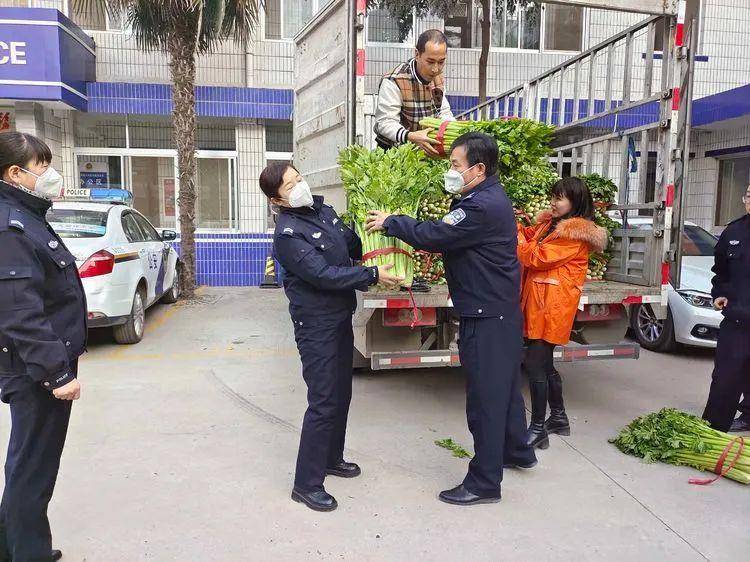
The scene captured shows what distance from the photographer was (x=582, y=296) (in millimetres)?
4520

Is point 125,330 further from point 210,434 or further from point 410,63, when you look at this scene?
point 410,63

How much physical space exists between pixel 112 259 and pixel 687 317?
20.4ft

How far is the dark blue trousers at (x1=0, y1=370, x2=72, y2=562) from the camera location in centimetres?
246

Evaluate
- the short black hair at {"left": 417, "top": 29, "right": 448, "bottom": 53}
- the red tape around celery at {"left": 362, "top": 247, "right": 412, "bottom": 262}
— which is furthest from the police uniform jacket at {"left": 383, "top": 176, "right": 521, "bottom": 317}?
the short black hair at {"left": 417, "top": 29, "right": 448, "bottom": 53}

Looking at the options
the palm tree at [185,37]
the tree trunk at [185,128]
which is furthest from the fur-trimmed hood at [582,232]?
the tree trunk at [185,128]

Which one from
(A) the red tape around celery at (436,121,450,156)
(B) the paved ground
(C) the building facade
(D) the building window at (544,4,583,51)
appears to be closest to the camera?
(B) the paved ground

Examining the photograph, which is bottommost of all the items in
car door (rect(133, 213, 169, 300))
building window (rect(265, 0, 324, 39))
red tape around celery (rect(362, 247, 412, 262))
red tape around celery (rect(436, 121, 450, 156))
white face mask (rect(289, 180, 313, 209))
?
car door (rect(133, 213, 169, 300))

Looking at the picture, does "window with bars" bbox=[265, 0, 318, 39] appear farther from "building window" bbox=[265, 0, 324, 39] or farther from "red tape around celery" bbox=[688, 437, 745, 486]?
"red tape around celery" bbox=[688, 437, 745, 486]

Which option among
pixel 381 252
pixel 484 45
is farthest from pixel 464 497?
pixel 484 45

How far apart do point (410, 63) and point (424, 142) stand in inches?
43.5

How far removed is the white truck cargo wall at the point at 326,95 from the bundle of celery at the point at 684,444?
8.91ft

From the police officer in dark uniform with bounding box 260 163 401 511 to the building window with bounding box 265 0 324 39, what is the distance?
10.0m

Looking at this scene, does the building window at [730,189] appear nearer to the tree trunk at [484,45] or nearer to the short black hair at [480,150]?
the tree trunk at [484,45]

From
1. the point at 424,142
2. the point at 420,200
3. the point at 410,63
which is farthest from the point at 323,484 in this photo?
the point at 410,63
